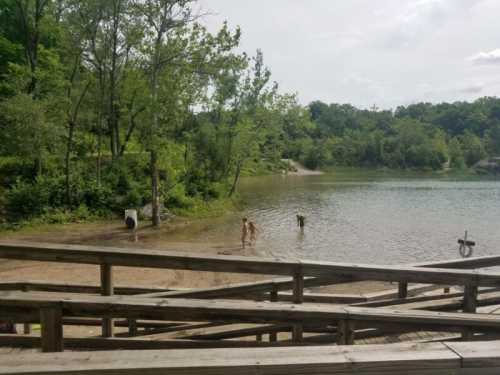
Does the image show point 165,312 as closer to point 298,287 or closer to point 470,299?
point 298,287

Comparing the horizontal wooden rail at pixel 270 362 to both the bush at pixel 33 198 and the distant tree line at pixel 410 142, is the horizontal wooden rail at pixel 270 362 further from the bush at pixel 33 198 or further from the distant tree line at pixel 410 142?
the distant tree line at pixel 410 142

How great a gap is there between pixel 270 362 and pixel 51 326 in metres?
1.52

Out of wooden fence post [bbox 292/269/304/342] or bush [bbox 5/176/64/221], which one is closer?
wooden fence post [bbox 292/269/304/342]

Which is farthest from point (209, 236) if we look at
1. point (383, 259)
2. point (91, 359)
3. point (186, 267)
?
point (91, 359)

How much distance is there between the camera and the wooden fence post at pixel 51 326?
2469 mm

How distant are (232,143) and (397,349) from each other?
31648 millimetres

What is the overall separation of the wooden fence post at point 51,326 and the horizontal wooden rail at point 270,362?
25.1 inches

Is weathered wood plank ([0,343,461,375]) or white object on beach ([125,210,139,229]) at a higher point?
weathered wood plank ([0,343,461,375])

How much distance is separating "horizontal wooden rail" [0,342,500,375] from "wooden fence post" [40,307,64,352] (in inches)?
25.1

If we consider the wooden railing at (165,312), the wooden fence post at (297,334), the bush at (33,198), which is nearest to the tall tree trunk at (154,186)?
the bush at (33,198)

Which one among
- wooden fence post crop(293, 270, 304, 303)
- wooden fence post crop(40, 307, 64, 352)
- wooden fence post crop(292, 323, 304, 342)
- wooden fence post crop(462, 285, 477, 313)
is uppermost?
wooden fence post crop(40, 307, 64, 352)

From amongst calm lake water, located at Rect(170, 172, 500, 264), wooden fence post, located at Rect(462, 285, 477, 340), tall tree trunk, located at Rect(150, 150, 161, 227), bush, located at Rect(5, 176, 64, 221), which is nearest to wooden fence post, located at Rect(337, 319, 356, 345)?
wooden fence post, located at Rect(462, 285, 477, 340)

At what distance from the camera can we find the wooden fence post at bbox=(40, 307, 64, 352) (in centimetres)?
247

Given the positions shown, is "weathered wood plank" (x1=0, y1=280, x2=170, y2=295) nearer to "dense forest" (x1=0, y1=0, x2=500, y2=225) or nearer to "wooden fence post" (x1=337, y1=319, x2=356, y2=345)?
"wooden fence post" (x1=337, y1=319, x2=356, y2=345)
